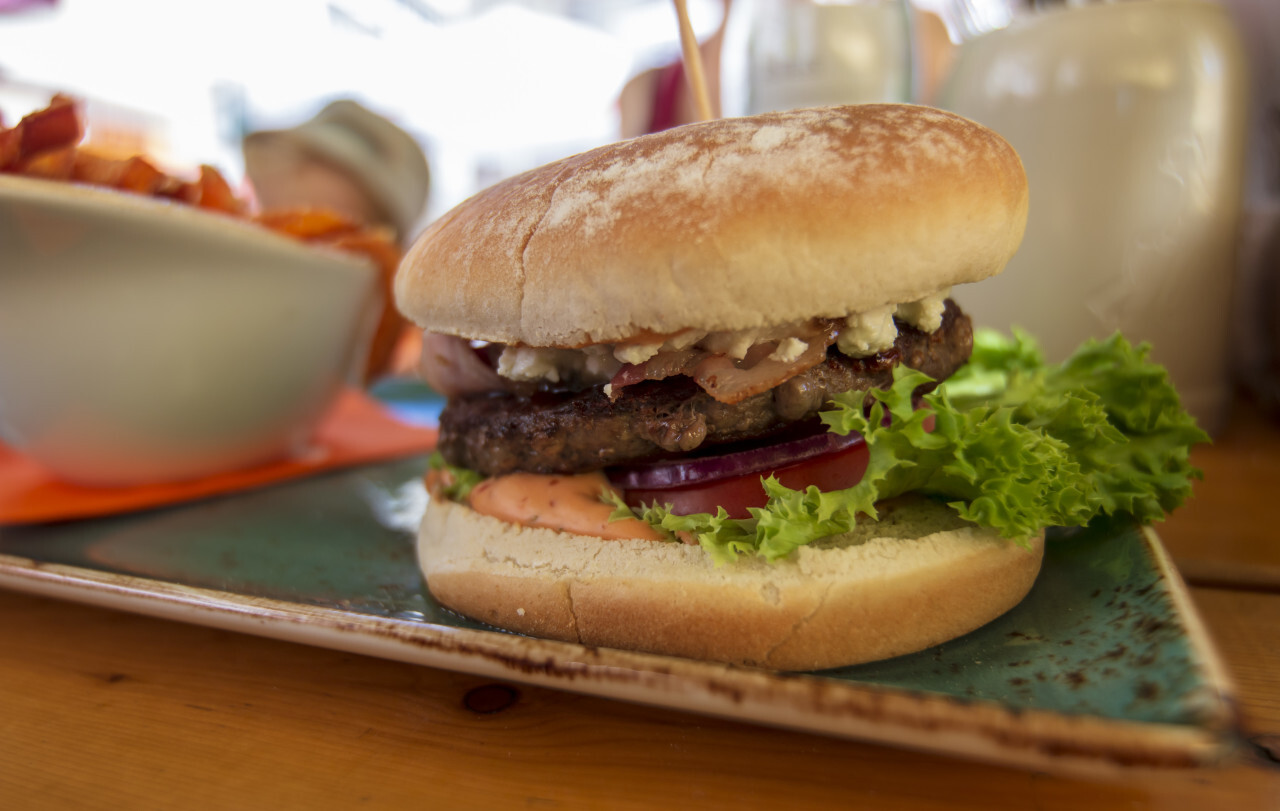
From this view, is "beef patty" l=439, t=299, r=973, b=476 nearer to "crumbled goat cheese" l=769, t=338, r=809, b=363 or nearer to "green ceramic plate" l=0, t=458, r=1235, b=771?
"crumbled goat cheese" l=769, t=338, r=809, b=363

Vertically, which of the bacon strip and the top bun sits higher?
the top bun

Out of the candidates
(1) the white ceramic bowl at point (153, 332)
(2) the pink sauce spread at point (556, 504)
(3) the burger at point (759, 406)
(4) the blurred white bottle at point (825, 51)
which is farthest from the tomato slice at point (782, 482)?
(4) the blurred white bottle at point (825, 51)

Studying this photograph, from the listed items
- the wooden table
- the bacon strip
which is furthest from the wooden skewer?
the wooden table

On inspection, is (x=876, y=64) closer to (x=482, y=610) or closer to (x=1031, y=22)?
(x=1031, y=22)

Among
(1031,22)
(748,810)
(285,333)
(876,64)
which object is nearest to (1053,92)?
(1031,22)

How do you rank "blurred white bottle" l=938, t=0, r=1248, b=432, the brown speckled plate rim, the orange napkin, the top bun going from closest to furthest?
the brown speckled plate rim, the top bun, the orange napkin, "blurred white bottle" l=938, t=0, r=1248, b=432

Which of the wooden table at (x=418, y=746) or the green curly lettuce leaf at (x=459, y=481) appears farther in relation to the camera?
the green curly lettuce leaf at (x=459, y=481)

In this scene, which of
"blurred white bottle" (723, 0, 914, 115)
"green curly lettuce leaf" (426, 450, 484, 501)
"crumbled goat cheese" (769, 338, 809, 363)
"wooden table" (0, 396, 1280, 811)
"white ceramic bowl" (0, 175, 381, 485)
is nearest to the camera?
"wooden table" (0, 396, 1280, 811)

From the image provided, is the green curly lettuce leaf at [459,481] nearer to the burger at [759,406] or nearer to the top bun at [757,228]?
the burger at [759,406]
